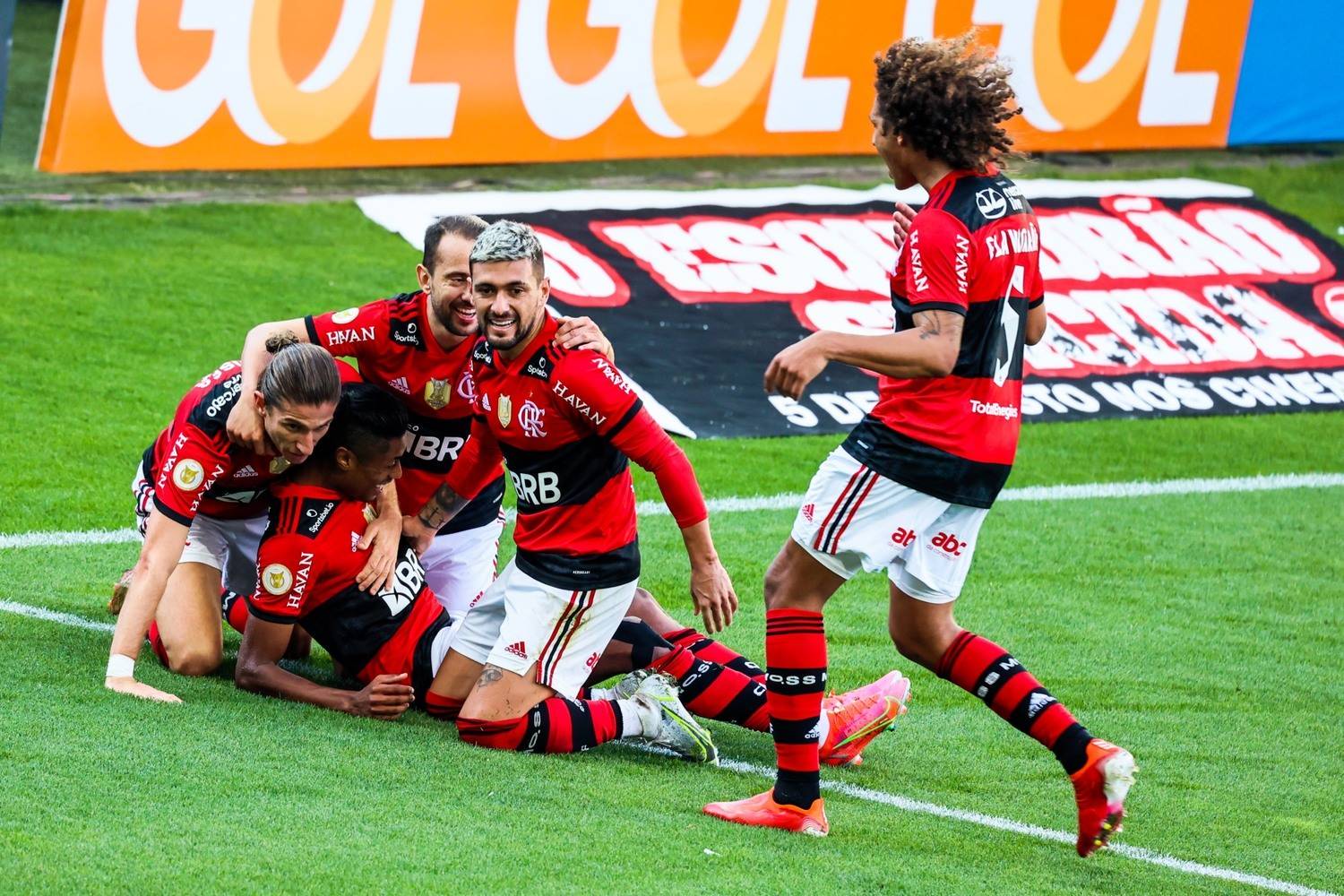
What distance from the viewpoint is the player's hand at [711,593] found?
484 centimetres

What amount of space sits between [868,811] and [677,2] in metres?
8.40

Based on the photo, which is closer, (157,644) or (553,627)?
(553,627)

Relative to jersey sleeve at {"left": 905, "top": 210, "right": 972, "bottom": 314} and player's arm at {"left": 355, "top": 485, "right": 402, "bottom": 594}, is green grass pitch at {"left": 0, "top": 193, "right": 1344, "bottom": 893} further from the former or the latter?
jersey sleeve at {"left": 905, "top": 210, "right": 972, "bottom": 314}

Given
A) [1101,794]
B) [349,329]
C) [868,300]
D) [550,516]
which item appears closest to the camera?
[1101,794]

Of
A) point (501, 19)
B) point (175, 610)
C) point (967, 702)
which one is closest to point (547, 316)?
point (175, 610)

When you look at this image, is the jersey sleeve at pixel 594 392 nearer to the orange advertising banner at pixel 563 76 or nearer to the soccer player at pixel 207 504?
the soccer player at pixel 207 504

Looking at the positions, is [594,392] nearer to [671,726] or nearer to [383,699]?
[671,726]

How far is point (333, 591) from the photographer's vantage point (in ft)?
17.9

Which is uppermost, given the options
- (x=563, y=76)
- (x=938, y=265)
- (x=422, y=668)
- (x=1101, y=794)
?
(x=563, y=76)

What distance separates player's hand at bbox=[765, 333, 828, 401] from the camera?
4059mm

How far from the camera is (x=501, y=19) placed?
11.7 meters

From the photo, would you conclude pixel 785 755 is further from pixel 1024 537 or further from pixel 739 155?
pixel 739 155

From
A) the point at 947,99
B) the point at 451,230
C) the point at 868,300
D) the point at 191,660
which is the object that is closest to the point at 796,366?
the point at 947,99

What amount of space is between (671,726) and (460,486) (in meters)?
1.07
